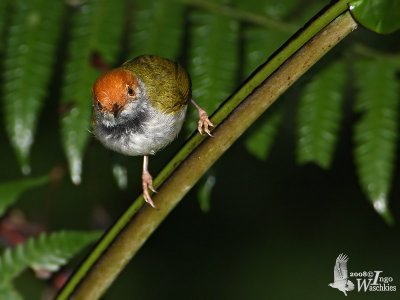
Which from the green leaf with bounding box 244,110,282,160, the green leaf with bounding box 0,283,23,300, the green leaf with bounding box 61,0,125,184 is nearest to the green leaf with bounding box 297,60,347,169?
the green leaf with bounding box 244,110,282,160

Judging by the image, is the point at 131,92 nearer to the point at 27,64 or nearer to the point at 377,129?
the point at 27,64

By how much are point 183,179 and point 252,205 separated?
7.57 ft

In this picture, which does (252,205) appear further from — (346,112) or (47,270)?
(47,270)

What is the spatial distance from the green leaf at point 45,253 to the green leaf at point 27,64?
1.26ft

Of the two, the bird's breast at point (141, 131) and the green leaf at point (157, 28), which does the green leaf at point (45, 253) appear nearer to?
the bird's breast at point (141, 131)

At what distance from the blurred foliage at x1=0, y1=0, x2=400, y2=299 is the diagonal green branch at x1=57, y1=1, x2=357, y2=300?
2.19 ft

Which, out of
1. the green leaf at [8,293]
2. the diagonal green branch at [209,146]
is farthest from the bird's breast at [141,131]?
the diagonal green branch at [209,146]

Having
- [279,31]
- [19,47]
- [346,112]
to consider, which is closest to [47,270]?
[19,47]

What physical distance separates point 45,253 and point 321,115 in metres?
1.20

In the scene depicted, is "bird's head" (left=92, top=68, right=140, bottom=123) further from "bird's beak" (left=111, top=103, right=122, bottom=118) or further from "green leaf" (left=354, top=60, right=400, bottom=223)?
"green leaf" (left=354, top=60, right=400, bottom=223)

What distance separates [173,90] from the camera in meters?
2.63

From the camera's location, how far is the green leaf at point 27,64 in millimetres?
2686

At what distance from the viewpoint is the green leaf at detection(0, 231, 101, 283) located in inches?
96.1

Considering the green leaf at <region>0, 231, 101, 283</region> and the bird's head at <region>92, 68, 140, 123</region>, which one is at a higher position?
the bird's head at <region>92, 68, 140, 123</region>
